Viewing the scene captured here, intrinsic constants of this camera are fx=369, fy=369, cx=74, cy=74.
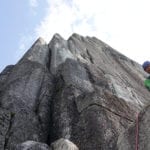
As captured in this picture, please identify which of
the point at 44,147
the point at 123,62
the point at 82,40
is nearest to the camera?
the point at 44,147

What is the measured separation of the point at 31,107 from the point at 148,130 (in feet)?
31.1

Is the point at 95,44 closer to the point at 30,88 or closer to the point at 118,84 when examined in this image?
the point at 118,84

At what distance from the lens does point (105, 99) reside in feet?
67.2

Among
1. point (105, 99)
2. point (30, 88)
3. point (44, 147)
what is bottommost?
point (44, 147)

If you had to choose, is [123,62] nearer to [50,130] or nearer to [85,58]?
[85,58]

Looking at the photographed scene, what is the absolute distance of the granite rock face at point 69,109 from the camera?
58.0ft

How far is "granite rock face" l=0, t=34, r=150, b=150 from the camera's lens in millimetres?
17688

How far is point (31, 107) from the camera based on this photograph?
855 inches

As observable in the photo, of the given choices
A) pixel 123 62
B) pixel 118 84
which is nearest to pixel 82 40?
pixel 123 62

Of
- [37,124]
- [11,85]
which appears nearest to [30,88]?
[11,85]

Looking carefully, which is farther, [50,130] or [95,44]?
[95,44]

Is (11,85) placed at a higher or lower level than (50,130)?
higher

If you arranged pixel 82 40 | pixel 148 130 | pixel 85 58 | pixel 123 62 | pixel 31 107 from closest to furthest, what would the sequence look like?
pixel 148 130, pixel 31 107, pixel 85 58, pixel 123 62, pixel 82 40

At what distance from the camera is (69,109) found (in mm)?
21109
